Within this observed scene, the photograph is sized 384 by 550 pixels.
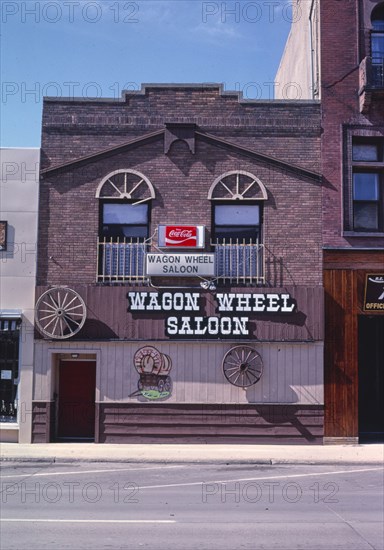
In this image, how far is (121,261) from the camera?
18.7 m

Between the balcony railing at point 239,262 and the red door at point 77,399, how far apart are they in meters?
4.34

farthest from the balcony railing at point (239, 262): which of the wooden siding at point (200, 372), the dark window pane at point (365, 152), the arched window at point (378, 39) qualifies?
the arched window at point (378, 39)

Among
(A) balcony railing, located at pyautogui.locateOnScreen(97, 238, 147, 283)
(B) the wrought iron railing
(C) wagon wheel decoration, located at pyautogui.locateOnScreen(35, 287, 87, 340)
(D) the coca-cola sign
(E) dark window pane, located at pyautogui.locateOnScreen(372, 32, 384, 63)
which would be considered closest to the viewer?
→ (C) wagon wheel decoration, located at pyautogui.locateOnScreen(35, 287, 87, 340)

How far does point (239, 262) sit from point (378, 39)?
7656mm

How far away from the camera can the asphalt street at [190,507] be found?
8.27 metres

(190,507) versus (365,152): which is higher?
(365,152)

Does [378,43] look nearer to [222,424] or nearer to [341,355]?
[341,355]

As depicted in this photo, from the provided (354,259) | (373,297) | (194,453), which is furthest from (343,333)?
(194,453)

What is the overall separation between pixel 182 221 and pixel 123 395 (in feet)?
16.0

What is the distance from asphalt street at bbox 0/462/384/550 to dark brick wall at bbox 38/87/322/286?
18.8ft

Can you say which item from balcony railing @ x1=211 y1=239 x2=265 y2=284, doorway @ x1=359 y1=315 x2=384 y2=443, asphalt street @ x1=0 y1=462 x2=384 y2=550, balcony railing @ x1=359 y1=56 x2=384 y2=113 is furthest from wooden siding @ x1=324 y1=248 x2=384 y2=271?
asphalt street @ x1=0 y1=462 x2=384 y2=550

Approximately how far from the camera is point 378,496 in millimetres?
11680

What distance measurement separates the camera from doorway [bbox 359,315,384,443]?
816 inches

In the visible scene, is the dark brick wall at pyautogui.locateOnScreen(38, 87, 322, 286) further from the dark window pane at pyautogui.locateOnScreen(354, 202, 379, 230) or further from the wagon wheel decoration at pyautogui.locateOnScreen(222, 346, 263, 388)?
the wagon wheel decoration at pyautogui.locateOnScreen(222, 346, 263, 388)
